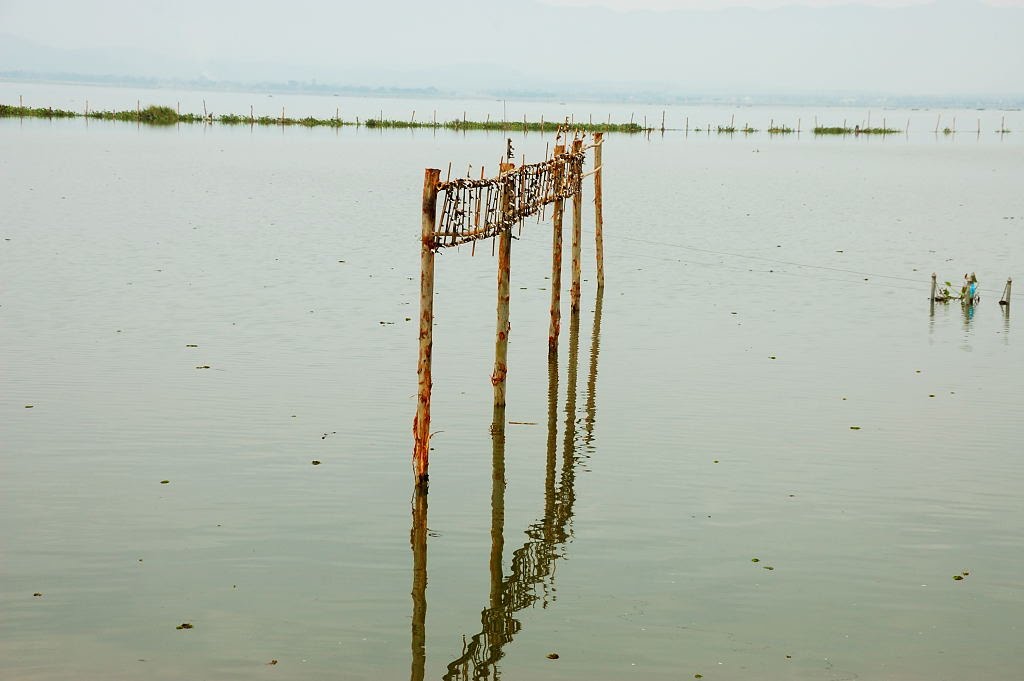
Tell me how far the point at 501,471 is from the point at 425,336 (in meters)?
2.48

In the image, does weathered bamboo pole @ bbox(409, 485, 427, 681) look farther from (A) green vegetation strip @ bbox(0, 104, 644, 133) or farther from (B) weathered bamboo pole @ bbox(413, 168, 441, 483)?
(A) green vegetation strip @ bbox(0, 104, 644, 133)

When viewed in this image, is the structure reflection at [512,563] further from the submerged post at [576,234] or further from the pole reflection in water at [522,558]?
the submerged post at [576,234]

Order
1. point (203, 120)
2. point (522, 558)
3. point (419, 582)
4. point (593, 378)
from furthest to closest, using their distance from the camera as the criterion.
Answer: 1. point (203, 120)
2. point (593, 378)
3. point (522, 558)
4. point (419, 582)

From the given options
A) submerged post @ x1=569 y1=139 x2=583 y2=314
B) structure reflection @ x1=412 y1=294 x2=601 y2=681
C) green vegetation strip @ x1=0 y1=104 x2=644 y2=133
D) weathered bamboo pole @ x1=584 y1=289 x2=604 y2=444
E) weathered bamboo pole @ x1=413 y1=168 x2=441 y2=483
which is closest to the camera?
structure reflection @ x1=412 y1=294 x2=601 y2=681

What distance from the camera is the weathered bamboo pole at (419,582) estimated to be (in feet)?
34.7

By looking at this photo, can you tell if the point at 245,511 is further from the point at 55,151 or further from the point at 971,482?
the point at 55,151

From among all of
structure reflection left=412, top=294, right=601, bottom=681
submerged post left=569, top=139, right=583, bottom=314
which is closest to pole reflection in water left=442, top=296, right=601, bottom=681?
structure reflection left=412, top=294, right=601, bottom=681

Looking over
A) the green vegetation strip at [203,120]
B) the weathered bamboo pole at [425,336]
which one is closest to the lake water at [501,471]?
the weathered bamboo pole at [425,336]

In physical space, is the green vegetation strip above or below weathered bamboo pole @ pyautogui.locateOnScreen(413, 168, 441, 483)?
above

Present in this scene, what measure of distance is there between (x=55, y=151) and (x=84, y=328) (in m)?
51.1

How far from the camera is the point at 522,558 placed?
505 inches

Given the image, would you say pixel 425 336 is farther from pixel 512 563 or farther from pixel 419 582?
pixel 419 582

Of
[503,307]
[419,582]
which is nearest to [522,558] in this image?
[419,582]

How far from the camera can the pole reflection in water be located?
1071cm
